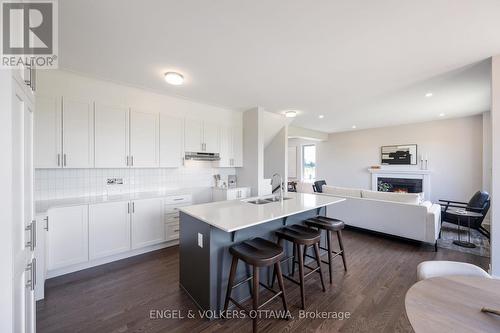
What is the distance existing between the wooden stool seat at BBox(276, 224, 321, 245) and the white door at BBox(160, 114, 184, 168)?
2.30 m

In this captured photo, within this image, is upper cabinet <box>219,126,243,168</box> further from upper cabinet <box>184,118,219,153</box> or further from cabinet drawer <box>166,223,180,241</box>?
cabinet drawer <box>166,223,180,241</box>

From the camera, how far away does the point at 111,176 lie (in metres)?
3.30

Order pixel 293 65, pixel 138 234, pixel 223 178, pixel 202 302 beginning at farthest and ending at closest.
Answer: pixel 223 178, pixel 138 234, pixel 293 65, pixel 202 302

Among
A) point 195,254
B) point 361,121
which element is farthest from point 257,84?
point 361,121

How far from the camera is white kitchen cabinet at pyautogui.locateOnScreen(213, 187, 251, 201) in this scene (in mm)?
4113

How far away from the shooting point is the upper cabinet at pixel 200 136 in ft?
12.7

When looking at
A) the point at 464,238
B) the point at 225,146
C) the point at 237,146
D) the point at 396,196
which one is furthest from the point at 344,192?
the point at 225,146

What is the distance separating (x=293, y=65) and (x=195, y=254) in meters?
2.47

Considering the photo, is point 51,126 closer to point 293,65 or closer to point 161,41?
point 161,41

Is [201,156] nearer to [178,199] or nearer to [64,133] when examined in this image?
[178,199]

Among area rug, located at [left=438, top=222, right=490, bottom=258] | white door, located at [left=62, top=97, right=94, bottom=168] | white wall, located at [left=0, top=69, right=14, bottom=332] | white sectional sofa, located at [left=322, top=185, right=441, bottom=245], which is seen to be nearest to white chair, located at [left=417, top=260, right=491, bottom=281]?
white wall, located at [left=0, top=69, right=14, bottom=332]

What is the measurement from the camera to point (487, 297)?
41.5 inches

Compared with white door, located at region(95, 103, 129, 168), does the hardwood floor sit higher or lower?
lower

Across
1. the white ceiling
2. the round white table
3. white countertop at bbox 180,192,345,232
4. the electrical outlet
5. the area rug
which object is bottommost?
the area rug
